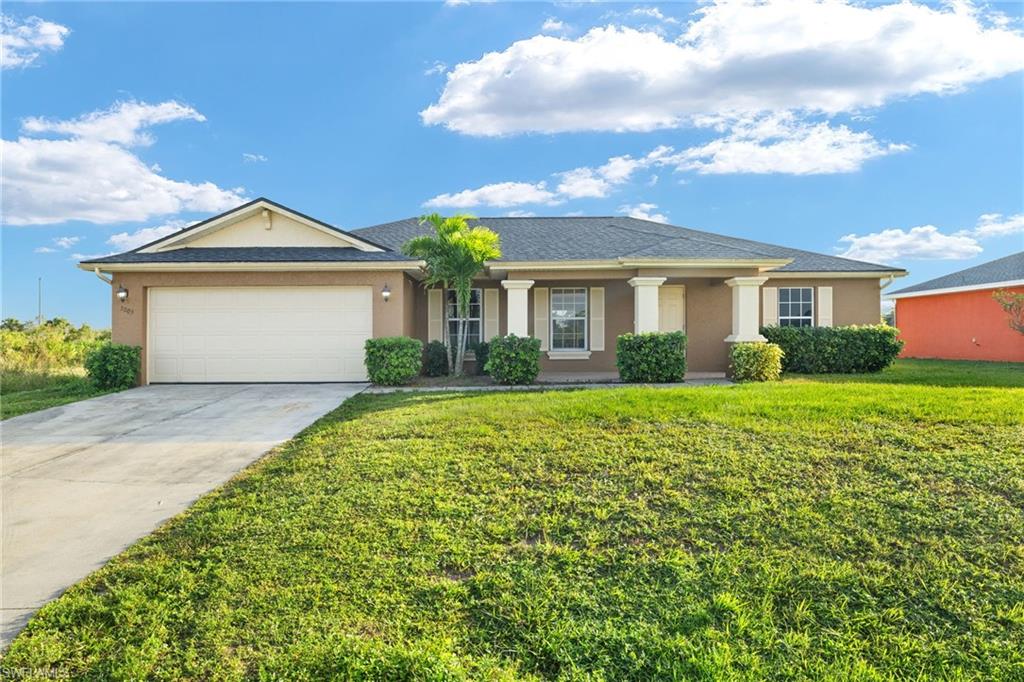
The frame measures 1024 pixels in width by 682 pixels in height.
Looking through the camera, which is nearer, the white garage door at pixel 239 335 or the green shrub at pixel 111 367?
the green shrub at pixel 111 367

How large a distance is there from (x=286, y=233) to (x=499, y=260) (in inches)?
209

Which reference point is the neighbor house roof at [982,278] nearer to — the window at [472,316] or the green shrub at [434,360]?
the window at [472,316]

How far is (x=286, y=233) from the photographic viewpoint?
12.8 m

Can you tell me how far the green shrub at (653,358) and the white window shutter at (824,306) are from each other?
21.1 ft

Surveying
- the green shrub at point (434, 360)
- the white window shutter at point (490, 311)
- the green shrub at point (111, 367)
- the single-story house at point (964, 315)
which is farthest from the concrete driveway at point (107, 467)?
the single-story house at point (964, 315)

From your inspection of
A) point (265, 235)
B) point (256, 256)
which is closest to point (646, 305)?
point (256, 256)

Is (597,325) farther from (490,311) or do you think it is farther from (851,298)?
(851,298)

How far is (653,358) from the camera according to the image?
11.1 meters

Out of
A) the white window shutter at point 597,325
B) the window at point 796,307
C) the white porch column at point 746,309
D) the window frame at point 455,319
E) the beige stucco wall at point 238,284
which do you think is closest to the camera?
the beige stucco wall at point 238,284

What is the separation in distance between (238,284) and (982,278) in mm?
22964

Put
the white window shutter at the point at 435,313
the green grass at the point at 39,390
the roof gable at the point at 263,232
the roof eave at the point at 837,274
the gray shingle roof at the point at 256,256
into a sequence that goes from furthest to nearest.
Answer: the roof eave at the point at 837,274, the white window shutter at the point at 435,313, the roof gable at the point at 263,232, the gray shingle roof at the point at 256,256, the green grass at the point at 39,390

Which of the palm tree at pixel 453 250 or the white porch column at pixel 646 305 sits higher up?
the palm tree at pixel 453 250

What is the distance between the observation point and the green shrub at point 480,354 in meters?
13.2

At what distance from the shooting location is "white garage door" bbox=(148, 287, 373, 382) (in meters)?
12.1
